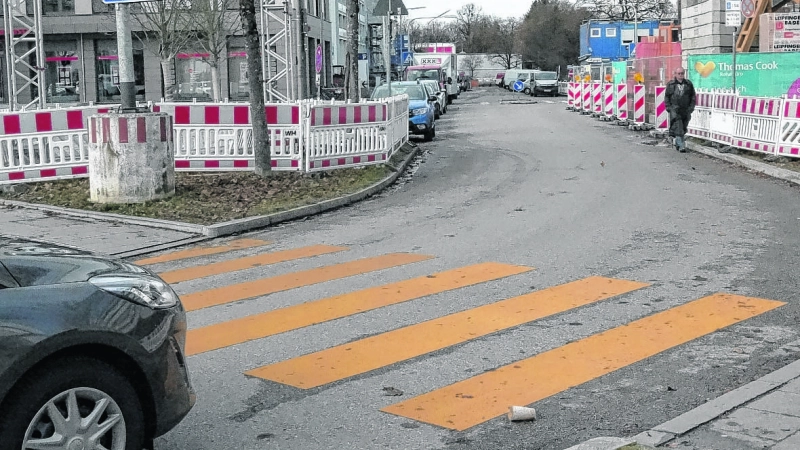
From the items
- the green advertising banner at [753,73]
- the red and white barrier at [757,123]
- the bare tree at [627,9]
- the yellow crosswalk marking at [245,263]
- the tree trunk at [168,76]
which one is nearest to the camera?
the yellow crosswalk marking at [245,263]

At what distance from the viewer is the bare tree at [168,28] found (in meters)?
43.3

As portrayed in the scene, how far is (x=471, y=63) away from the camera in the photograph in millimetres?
126250

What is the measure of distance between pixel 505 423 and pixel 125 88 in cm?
998

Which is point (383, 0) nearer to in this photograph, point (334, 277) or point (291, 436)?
point (334, 277)

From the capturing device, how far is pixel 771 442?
4.85 metres

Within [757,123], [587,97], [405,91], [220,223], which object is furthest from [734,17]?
[587,97]

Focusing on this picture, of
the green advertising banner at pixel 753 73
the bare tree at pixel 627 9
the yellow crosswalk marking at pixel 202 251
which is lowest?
the yellow crosswalk marking at pixel 202 251

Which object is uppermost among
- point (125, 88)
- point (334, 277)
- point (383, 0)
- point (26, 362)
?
point (383, 0)

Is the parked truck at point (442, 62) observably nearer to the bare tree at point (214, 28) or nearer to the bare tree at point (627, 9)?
the bare tree at point (214, 28)

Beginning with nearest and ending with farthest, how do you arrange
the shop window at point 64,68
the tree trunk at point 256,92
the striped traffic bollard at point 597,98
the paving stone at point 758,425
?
1. the paving stone at point 758,425
2. the tree trunk at point 256,92
3. the striped traffic bollard at point 597,98
4. the shop window at point 64,68

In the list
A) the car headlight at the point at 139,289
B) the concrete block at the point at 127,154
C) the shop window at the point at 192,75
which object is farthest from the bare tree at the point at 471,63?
the car headlight at the point at 139,289

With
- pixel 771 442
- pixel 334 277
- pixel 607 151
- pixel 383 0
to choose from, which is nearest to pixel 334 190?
pixel 334 277

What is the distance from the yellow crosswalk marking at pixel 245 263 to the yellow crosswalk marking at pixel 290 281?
69 cm

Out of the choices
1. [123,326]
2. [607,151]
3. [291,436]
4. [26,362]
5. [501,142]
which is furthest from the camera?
[501,142]
